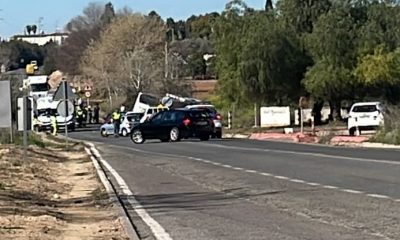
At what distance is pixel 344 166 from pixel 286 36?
3831 cm

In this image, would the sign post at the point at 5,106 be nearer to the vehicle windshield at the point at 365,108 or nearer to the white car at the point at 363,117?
the white car at the point at 363,117

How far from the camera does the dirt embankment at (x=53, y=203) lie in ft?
47.6

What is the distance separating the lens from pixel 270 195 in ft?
60.7

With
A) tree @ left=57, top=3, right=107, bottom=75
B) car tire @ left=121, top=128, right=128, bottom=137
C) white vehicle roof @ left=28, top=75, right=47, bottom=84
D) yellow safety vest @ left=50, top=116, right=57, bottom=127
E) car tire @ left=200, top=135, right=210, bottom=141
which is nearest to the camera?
car tire @ left=200, top=135, right=210, bottom=141

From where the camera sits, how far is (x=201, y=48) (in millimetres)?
147875

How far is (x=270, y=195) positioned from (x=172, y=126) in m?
31.4

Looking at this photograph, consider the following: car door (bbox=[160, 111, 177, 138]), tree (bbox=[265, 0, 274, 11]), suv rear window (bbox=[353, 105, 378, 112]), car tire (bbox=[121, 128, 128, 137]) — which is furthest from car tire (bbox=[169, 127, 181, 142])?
tree (bbox=[265, 0, 274, 11])

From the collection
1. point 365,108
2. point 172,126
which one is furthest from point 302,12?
point 172,126

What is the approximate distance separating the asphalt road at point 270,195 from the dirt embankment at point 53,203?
72 centimetres

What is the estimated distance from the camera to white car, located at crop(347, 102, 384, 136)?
49.0 metres

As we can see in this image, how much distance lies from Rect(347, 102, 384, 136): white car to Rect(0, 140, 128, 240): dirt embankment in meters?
19.8

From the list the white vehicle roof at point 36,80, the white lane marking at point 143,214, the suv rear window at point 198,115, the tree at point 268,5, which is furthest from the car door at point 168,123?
the white vehicle roof at point 36,80

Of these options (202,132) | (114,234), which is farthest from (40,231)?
(202,132)

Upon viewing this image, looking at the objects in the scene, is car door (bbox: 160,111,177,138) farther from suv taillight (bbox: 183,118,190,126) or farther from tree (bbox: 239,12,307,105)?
tree (bbox: 239,12,307,105)
